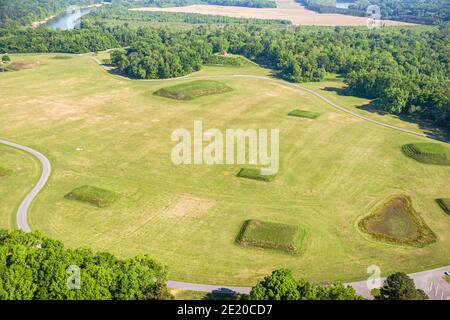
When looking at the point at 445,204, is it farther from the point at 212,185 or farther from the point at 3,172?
the point at 3,172

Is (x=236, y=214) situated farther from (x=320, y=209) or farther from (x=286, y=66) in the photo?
(x=286, y=66)

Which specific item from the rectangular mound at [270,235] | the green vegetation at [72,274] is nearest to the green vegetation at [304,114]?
the rectangular mound at [270,235]

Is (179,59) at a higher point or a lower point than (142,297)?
higher

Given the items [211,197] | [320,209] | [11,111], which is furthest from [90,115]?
[320,209]

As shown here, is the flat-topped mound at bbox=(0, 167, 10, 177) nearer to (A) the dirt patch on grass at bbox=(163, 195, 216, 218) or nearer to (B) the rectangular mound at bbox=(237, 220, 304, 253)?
(A) the dirt patch on grass at bbox=(163, 195, 216, 218)

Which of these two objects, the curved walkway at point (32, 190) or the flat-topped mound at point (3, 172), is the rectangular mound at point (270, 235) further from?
the flat-topped mound at point (3, 172)
